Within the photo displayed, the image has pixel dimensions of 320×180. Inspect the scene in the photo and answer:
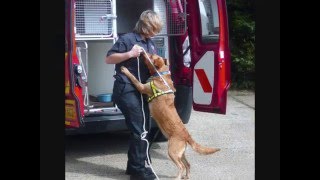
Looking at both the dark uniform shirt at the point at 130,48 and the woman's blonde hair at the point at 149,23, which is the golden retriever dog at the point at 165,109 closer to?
the dark uniform shirt at the point at 130,48

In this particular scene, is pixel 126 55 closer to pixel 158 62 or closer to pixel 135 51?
pixel 135 51

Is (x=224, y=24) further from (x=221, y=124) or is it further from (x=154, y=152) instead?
(x=221, y=124)

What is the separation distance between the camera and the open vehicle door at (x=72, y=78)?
184 inches

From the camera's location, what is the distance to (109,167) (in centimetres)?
546

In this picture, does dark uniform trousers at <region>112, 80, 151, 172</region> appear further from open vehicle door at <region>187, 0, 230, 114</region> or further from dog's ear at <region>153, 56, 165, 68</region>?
open vehicle door at <region>187, 0, 230, 114</region>

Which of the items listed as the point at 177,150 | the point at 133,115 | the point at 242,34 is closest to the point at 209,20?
the point at 133,115

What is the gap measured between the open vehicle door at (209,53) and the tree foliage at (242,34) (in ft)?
15.3

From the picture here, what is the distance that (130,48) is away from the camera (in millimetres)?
4688

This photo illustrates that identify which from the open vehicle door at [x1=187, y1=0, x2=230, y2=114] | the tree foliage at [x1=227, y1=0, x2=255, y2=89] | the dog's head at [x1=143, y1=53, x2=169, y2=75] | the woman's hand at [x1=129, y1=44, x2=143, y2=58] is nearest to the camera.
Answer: the woman's hand at [x1=129, y1=44, x2=143, y2=58]

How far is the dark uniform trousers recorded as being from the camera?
474 cm

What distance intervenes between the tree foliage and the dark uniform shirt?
5.61 meters

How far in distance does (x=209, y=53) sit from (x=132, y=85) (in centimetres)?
107

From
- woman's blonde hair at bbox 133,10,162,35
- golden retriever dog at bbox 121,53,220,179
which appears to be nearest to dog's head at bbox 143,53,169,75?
golden retriever dog at bbox 121,53,220,179
